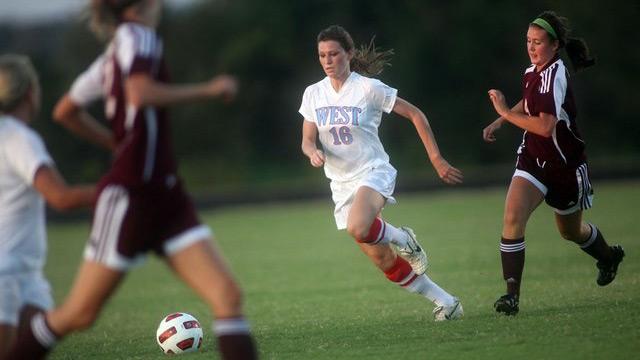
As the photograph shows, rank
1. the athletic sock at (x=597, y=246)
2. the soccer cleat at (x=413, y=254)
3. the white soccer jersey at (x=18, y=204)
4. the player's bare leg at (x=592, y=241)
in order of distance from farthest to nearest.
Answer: the athletic sock at (x=597, y=246), the player's bare leg at (x=592, y=241), the soccer cleat at (x=413, y=254), the white soccer jersey at (x=18, y=204)

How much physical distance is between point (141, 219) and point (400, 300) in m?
5.47

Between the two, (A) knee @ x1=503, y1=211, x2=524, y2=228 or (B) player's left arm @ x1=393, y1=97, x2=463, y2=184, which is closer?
(B) player's left arm @ x1=393, y1=97, x2=463, y2=184

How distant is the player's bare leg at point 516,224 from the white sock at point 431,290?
0.39 m

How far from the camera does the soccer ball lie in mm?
7543

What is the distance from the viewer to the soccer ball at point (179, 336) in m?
7.54

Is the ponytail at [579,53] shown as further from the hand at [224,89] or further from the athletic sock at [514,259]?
the hand at [224,89]

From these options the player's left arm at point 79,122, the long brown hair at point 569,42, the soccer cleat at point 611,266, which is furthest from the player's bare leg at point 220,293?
the soccer cleat at point 611,266

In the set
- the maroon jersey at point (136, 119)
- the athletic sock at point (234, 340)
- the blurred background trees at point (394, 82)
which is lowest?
the blurred background trees at point (394, 82)

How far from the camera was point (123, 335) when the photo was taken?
9.23 m

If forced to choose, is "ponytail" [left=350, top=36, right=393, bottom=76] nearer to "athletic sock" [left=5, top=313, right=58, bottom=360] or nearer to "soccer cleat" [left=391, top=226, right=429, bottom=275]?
"soccer cleat" [left=391, top=226, right=429, bottom=275]

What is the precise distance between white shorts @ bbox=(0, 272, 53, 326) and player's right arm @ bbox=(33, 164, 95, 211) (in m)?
0.62

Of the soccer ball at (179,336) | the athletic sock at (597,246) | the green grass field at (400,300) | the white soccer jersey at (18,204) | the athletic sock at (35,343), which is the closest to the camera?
the athletic sock at (35,343)

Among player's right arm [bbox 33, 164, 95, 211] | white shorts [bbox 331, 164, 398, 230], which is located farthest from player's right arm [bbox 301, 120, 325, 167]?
player's right arm [bbox 33, 164, 95, 211]

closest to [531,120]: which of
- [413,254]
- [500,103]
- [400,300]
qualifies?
[500,103]
